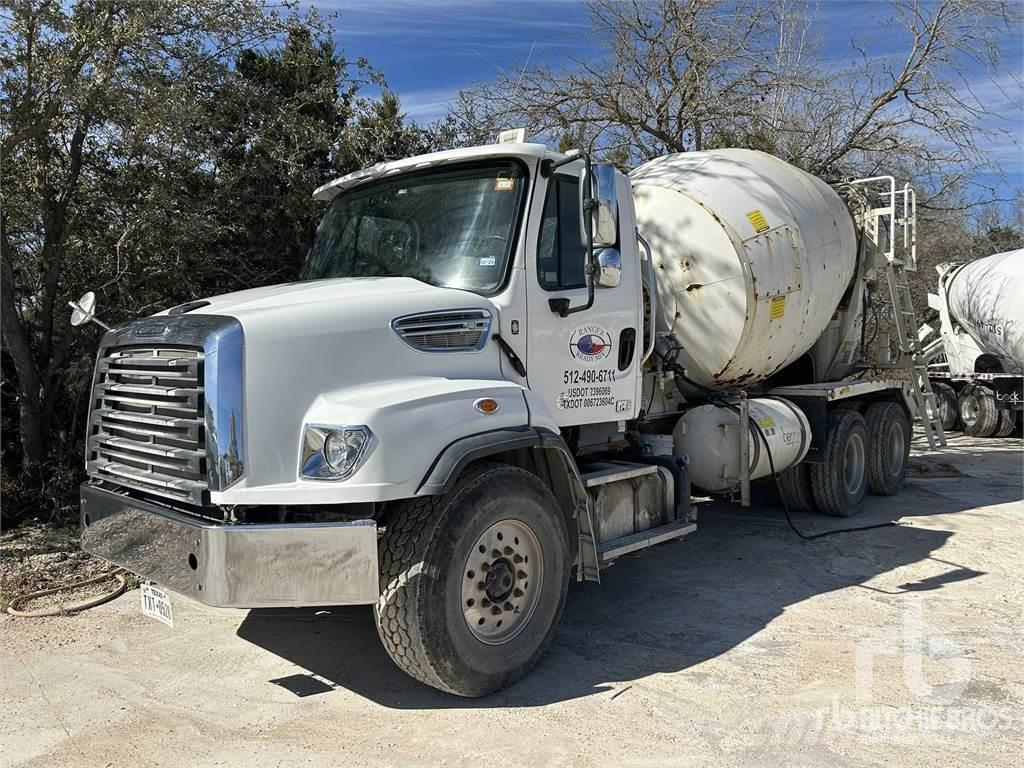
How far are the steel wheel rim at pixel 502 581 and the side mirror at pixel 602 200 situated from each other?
1.72m

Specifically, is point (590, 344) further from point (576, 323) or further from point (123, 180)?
point (123, 180)

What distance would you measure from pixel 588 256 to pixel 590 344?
55 centimetres

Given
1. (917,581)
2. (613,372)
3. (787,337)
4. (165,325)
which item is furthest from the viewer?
(787,337)

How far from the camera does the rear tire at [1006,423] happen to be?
54.4 ft

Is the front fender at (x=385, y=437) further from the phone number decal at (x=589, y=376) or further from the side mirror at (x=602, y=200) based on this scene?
the side mirror at (x=602, y=200)

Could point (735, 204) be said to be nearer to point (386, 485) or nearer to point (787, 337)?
point (787, 337)

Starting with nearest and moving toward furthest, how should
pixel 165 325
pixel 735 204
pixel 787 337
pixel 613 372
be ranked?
pixel 165 325
pixel 613 372
pixel 735 204
pixel 787 337

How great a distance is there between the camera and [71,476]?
7875mm

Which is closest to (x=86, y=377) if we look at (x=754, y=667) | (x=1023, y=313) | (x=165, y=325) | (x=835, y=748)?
(x=165, y=325)

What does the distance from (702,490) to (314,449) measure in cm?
413

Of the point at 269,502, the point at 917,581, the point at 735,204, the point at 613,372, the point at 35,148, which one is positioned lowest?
the point at 917,581

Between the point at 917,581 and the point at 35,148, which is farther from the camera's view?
the point at 35,148

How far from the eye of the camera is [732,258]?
22.5 ft

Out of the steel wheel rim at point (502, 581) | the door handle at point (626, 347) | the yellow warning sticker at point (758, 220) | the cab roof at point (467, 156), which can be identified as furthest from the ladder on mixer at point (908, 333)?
the steel wheel rim at point (502, 581)
